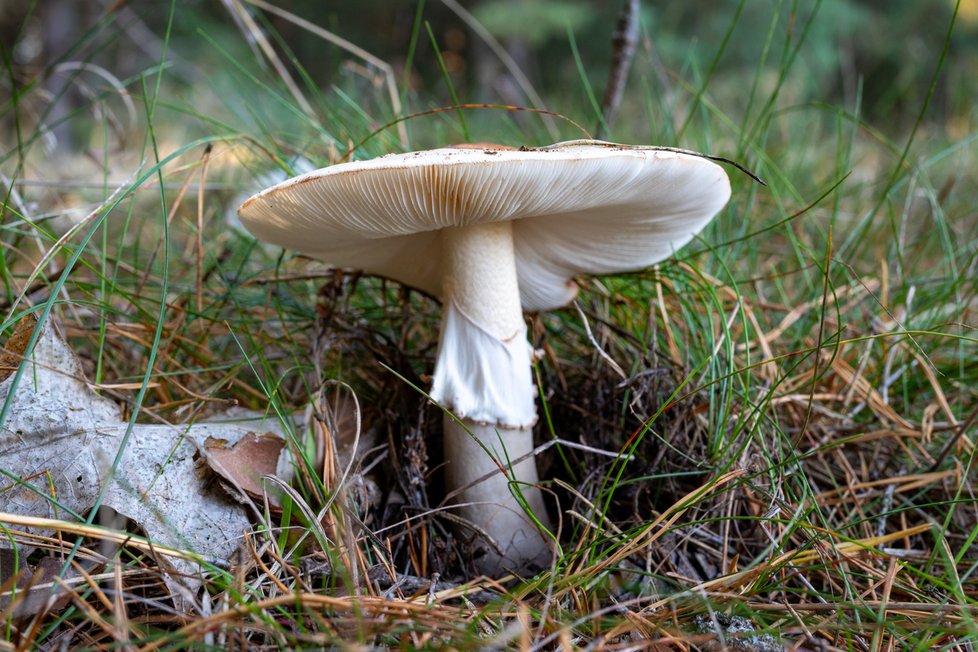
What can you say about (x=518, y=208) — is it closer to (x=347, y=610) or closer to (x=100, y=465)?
(x=347, y=610)

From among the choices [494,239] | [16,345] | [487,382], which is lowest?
[487,382]

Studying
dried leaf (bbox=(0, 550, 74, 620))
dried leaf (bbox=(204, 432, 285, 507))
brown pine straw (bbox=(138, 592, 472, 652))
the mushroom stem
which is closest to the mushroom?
the mushroom stem

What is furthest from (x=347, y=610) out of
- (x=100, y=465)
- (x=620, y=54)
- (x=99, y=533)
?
(x=620, y=54)

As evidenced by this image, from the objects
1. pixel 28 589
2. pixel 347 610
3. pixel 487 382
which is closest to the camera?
pixel 28 589

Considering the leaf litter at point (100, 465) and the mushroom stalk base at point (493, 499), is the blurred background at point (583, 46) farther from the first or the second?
the leaf litter at point (100, 465)

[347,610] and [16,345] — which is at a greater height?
[16,345]

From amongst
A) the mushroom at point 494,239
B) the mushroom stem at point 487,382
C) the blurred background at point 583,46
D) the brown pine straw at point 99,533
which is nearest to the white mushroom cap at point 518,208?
the mushroom at point 494,239
